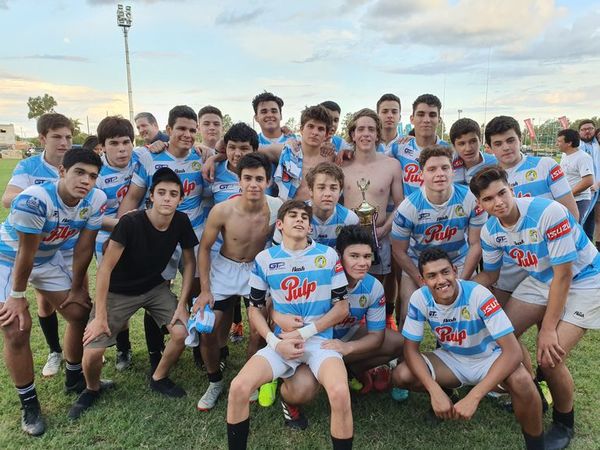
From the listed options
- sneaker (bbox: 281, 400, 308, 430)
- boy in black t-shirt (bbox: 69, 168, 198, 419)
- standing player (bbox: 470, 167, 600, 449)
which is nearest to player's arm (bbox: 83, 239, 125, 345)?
boy in black t-shirt (bbox: 69, 168, 198, 419)

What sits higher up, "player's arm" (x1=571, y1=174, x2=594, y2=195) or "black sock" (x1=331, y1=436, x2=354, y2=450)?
"player's arm" (x1=571, y1=174, x2=594, y2=195)

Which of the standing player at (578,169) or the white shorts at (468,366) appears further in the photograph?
the standing player at (578,169)

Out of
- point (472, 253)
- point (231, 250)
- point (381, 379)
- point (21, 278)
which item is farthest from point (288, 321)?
point (21, 278)

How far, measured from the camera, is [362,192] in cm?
427

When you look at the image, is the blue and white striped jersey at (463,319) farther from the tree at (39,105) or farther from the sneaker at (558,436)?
the tree at (39,105)

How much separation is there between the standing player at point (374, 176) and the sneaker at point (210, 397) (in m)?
1.85

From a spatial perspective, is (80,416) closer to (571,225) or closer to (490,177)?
(490,177)

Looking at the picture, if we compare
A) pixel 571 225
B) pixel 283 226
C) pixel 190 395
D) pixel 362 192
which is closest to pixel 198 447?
pixel 190 395

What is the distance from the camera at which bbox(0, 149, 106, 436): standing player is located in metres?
3.17

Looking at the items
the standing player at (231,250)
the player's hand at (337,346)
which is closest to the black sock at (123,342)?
the standing player at (231,250)

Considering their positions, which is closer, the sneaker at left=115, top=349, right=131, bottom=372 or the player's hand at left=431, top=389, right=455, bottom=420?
the player's hand at left=431, top=389, right=455, bottom=420

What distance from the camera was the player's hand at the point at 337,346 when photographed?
10.2ft

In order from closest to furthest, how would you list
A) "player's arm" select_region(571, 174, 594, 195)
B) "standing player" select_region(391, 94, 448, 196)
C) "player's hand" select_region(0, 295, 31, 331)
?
1. "player's hand" select_region(0, 295, 31, 331)
2. "standing player" select_region(391, 94, 448, 196)
3. "player's arm" select_region(571, 174, 594, 195)

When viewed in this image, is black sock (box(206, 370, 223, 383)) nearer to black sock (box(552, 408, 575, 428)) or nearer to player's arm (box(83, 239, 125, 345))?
player's arm (box(83, 239, 125, 345))
